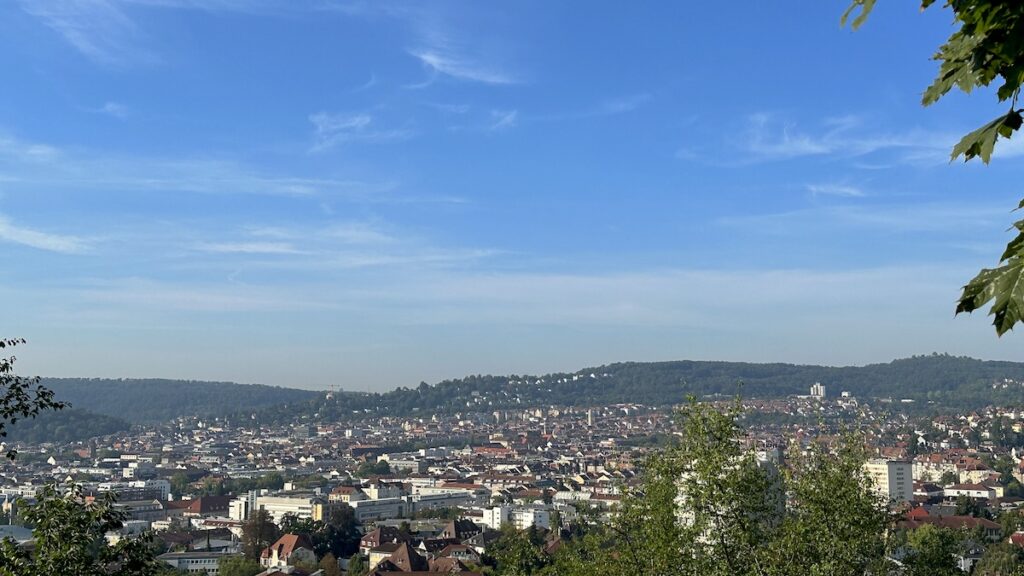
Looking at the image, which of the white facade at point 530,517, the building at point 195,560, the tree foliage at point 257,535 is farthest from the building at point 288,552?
the white facade at point 530,517

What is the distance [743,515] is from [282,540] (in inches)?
1814

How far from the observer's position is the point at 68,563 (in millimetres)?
6766

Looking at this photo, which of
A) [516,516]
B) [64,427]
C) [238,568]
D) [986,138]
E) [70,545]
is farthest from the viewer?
[64,427]

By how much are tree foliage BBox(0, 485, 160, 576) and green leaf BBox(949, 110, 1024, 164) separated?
6192mm

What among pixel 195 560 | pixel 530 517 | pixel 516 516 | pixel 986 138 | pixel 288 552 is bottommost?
pixel 195 560

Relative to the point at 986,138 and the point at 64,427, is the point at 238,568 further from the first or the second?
the point at 64,427

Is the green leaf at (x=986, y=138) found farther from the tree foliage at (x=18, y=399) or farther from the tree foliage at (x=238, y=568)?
the tree foliage at (x=238, y=568)

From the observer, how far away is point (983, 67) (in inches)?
81.4

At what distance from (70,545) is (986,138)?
644cm

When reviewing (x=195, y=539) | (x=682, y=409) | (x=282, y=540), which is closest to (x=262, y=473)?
(x=195, y=539)

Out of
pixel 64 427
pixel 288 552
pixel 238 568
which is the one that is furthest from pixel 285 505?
pixel 64 427

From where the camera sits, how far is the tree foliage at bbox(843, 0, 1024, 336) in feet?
6.00

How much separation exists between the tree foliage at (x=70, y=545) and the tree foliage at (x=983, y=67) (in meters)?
6.19

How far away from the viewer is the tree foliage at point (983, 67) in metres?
1.83
